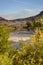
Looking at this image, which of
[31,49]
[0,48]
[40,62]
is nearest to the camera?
[40,62]

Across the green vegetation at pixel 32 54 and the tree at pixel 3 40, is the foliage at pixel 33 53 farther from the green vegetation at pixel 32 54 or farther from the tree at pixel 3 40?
the tree at pixel 3 40

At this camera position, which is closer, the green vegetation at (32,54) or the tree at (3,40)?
the green vegetation at (32,54)

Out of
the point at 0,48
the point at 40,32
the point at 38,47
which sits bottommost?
the point at 0,48

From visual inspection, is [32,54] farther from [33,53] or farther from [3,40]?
[3,40]

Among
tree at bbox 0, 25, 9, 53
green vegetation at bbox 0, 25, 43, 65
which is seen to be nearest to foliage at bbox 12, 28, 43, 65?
green vegetation at bbox 0, 25, 43, 65

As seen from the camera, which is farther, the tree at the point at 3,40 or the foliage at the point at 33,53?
the tree at the point at 3,40

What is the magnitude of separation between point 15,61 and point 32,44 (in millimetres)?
1172

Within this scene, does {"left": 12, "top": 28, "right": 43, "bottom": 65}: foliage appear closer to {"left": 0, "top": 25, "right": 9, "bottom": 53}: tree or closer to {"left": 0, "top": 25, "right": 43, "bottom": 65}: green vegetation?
{"left": 0, "top": 25, "right": 43, "bottom": 65}: green vegetation

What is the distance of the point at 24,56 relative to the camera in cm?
955

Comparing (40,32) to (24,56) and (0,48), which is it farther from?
(0,48)

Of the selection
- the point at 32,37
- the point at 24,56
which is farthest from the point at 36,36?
the point at 24,56

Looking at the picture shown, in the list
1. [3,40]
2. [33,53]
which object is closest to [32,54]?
[33,53]

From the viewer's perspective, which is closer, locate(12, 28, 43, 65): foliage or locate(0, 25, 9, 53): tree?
locate(12, 28, 43, 65): foliage

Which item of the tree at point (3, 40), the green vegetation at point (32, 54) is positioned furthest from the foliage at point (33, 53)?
the tree at point (3, 40)
